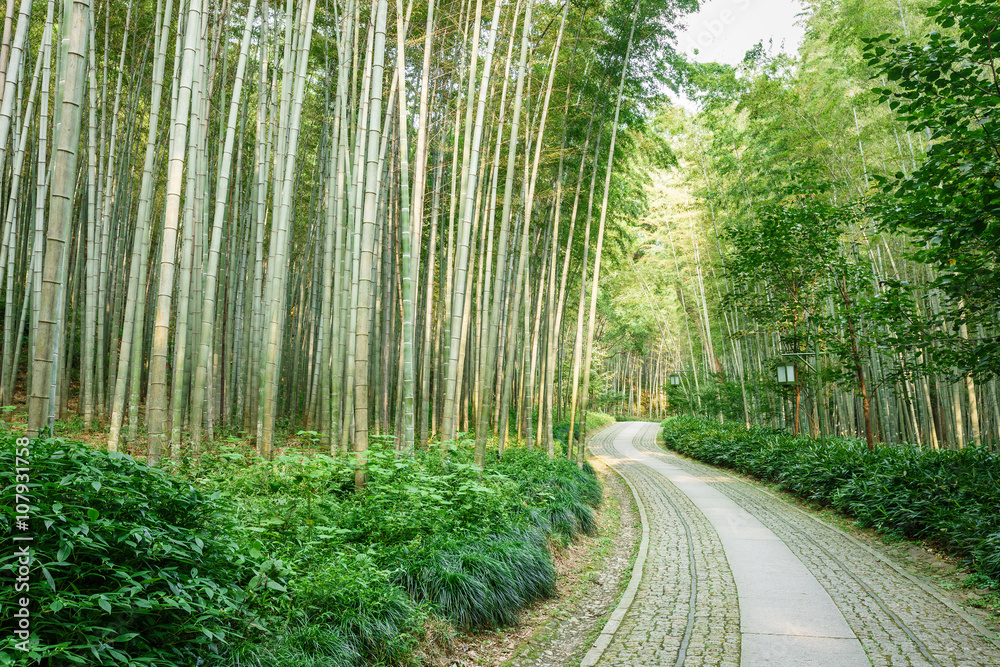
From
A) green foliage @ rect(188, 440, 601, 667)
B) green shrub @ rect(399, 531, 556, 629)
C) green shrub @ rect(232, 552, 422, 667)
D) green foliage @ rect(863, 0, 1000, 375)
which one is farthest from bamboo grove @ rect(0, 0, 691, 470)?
green foliage @ rect(863, 0, 1000, 375)

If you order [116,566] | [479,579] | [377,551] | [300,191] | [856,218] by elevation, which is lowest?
[479,579]

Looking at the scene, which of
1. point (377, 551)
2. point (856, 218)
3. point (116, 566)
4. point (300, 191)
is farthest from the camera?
point (300, 191)

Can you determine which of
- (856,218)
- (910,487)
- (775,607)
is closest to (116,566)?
(775,607)

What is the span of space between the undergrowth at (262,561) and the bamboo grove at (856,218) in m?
3.94

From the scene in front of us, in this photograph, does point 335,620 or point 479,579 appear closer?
point 335,620

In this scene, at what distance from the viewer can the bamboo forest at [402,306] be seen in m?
2.18

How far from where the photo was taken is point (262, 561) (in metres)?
2.42

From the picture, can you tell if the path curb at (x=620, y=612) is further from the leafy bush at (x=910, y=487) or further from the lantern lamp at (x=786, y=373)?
the lantern lamp at (x=786, y=373)

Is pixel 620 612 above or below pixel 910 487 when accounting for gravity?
below

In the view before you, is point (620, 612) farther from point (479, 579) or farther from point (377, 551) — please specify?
point (377, 551)

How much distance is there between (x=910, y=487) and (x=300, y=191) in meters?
9.89

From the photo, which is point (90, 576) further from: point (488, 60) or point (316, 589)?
point (488, 60)

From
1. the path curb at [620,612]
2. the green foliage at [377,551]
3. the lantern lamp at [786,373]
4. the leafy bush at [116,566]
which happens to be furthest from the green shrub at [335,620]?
the lantern lamp at [786,373]

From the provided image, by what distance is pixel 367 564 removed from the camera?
2.82m
